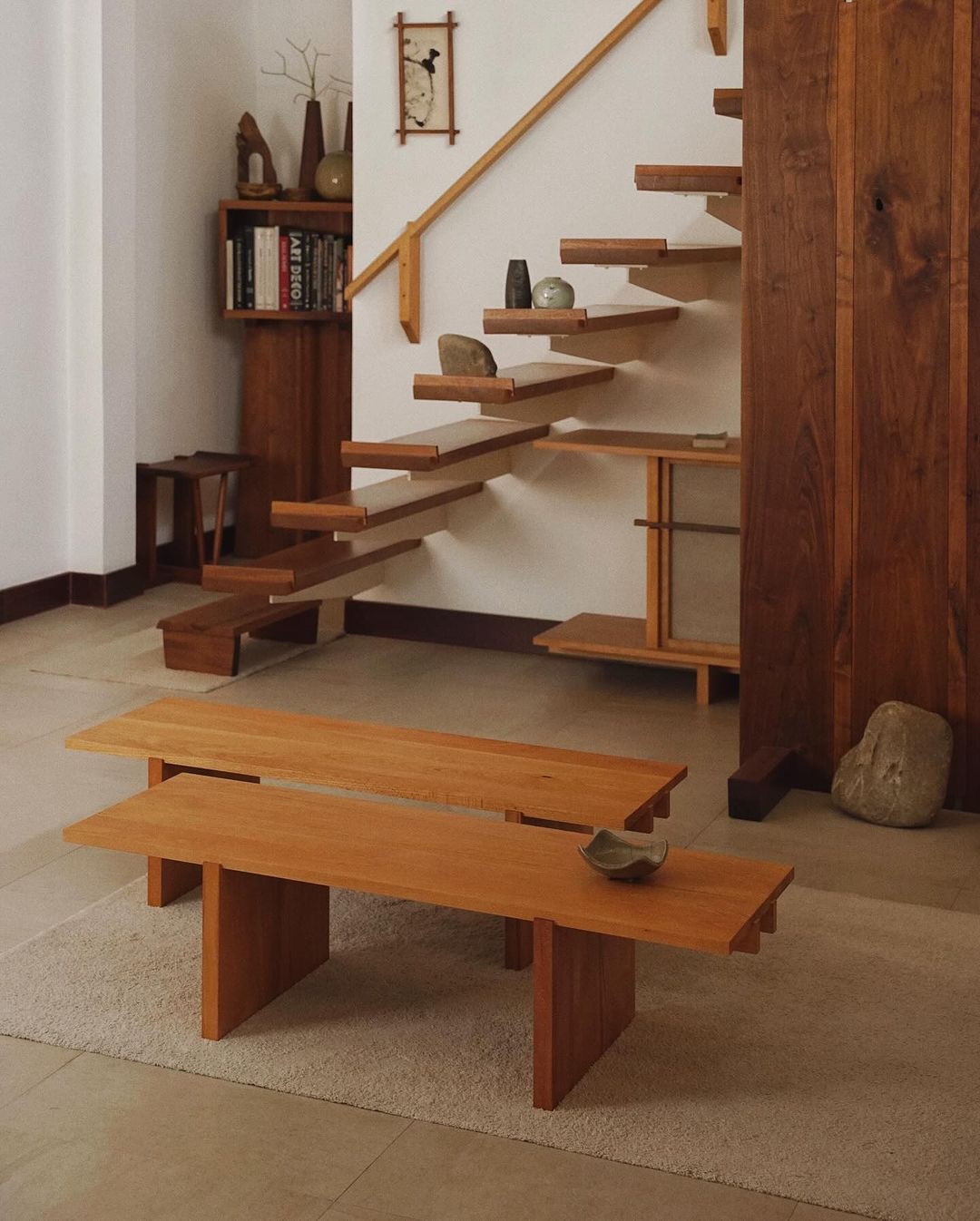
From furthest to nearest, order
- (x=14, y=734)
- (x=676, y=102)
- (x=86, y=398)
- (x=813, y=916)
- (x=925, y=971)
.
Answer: (x=86, y=398) < (x=676, y=102) < (x=14, y=734) < (x=813, y=916) < (x=925, y=971)

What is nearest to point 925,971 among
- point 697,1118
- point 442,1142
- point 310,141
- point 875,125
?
point 697,1118

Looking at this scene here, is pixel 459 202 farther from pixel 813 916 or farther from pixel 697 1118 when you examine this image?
pixel 697 1118

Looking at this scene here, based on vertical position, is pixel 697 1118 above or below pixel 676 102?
below

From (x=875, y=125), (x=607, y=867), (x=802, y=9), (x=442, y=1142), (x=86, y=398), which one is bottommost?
(x=442, y=1142)

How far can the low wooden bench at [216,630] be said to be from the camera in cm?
562

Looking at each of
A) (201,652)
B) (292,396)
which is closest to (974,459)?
(201,652)

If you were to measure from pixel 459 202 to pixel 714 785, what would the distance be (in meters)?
2.43

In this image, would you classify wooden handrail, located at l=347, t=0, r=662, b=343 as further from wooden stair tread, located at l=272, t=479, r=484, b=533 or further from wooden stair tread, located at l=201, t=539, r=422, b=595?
wooden stair tread, located at l=201, t=539, r=422, b=595

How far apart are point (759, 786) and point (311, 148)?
4.19 metres

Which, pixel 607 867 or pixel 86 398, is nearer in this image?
pixel 607 867

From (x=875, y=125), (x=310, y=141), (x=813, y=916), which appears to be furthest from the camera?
(x=310, y=141)

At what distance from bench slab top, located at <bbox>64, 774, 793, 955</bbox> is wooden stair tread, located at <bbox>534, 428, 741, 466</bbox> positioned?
7.46ft

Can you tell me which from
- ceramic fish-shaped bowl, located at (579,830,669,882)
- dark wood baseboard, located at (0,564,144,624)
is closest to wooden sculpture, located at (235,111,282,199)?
dark wood baseboard, located at (0,564,144,624)

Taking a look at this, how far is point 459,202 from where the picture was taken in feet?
19.2
